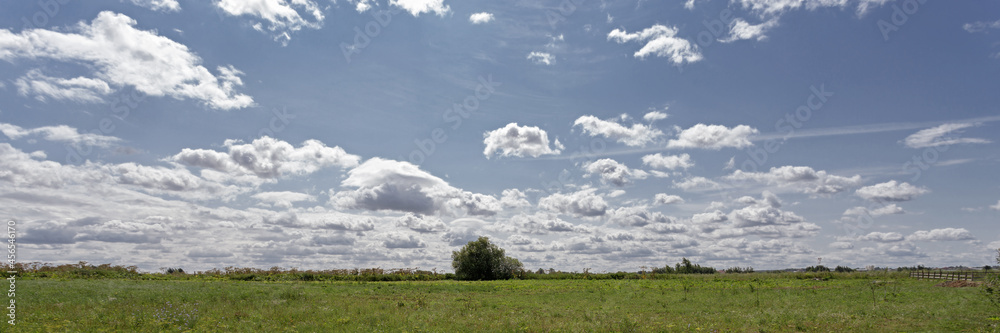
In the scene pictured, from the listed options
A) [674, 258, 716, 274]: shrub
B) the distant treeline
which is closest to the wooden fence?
the distant treeline

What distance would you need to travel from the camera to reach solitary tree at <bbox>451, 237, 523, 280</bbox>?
84625mm

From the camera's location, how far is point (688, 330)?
21.3 metres

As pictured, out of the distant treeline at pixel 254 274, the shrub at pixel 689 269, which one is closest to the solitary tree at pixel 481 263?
the distant treeline at pixel 254 274

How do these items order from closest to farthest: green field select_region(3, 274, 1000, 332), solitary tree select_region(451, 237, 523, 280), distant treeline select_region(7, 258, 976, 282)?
green field select_region(3, 274, 1000, 332)
distant treeline select_region(7, 258, 976, 282)
solitary tree select_region(451, 237, 523, 280)

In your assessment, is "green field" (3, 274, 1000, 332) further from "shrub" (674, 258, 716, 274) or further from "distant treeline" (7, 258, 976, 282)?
"shrub" (674, 258, 716, 274)

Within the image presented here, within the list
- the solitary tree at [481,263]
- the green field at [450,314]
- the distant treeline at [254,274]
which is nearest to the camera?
the green field at [450,314]

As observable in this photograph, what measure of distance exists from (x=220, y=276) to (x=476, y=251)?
40011mm

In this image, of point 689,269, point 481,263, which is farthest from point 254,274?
point 689,269

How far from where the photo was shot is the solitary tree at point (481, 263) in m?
84.6

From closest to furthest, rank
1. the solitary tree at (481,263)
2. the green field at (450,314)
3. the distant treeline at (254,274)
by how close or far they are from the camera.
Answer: the green field at (450,314) < the distant treeline at (254,274) < the solitary tree at (481,263)

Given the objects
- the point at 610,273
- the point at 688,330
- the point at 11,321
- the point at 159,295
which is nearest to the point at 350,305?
the point at 159,295

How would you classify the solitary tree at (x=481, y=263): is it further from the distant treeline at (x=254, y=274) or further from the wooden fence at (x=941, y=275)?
the wooden fence at (x=941, y=275)

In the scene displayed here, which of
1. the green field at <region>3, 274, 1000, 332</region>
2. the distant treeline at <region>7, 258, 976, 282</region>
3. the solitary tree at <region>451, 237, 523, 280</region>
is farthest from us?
the solitary tree at <region>451, 237, 523, 280</region>

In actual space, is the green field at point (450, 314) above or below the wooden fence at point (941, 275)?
above
